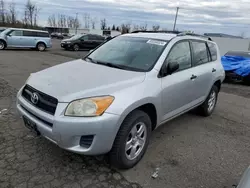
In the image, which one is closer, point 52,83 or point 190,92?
point 52,83

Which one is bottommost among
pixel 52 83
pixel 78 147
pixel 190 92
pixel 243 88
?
pixel 243 88

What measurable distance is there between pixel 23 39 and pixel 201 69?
16754 millimetres

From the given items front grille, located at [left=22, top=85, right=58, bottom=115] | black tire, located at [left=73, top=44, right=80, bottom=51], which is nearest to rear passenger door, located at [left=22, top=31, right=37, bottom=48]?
black tire, located at [left=73, top=44, right=80, bottom=51]

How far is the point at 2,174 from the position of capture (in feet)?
8.47

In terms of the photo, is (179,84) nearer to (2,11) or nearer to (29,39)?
(29,39)

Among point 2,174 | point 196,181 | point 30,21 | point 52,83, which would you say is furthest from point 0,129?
point 30,21

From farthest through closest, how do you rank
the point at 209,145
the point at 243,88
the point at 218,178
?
the point at 243,88 → the point at 209,145 → the point at 218,178

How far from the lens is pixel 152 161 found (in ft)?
10.0

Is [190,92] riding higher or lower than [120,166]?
higher

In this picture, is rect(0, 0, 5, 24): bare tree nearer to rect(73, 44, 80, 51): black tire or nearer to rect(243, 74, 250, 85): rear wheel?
rect(73, 44, 80, 51): black tire

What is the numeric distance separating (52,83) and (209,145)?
8.80ft

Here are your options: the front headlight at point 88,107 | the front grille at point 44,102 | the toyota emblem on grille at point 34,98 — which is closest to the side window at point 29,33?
the front grille at point 44,102

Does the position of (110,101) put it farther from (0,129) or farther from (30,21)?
(30,21)

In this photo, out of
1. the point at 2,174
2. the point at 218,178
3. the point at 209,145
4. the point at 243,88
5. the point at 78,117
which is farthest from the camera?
the point at 243,88
